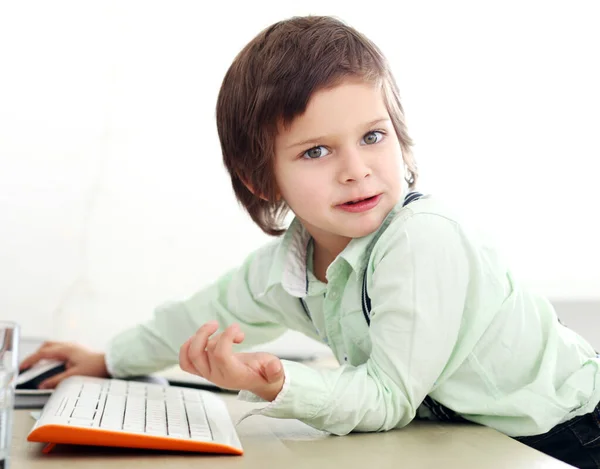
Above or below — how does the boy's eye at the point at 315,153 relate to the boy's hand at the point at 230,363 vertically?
above

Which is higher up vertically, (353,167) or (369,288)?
(353,167)

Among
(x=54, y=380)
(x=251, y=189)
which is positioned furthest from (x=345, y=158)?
(x=54, y=380)

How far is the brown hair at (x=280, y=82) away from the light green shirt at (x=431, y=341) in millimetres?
148

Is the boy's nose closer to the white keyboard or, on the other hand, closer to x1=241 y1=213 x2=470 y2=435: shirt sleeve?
x1=241 y1=213 x2=470 y2=435: shirt sleeve

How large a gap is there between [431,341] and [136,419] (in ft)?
0.98

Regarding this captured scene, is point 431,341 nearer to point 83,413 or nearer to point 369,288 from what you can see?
point 369,288

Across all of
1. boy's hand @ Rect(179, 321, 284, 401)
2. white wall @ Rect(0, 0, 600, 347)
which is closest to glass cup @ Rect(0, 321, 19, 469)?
boy's hand @ Rect(179, 321, 284, 401)

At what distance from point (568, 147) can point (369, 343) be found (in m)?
1.09

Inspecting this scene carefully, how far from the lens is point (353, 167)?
0.85 m

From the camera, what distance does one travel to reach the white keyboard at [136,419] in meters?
0.66

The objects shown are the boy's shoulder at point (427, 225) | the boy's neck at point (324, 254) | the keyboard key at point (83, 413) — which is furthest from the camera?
the boy's neck at point (324, 254)

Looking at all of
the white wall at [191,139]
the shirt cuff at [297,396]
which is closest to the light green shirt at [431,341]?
the shirt cuff at [297,396]

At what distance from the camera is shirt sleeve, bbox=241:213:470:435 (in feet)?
2.45

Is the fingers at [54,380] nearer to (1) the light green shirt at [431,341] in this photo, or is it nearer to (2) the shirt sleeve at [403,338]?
(1) the light green shirt at [431,341]
